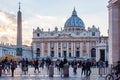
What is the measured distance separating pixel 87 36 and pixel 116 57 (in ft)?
498

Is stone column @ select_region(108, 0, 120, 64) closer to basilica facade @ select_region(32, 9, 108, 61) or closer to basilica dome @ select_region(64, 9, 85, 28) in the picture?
basilica facade @ select_region(32, 9, 108, 61)

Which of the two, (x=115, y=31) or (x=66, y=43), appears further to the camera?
(x=66, y=43)

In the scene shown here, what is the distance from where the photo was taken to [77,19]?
649 ft

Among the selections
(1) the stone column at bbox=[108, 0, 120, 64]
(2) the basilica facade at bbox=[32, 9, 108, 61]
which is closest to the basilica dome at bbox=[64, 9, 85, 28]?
(2) the basilica facade at bbox=[32, 9, 108, 61]

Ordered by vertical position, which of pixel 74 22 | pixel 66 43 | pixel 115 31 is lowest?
pixel 115 31

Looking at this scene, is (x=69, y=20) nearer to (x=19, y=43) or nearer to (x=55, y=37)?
(x=55, y=37)

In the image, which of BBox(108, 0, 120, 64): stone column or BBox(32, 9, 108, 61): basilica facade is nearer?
BBox(108, 0, 120, 64): stone column

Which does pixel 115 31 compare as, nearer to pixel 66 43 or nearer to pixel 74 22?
pixel 66 43

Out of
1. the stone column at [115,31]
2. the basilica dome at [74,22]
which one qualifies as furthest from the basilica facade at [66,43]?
the stone column at [115,31]

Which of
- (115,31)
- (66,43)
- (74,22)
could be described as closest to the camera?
(115,31)

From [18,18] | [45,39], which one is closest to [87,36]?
[45,39]

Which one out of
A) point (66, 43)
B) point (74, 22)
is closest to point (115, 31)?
point (66, 43)

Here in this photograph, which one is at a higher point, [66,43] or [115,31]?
[66,43]

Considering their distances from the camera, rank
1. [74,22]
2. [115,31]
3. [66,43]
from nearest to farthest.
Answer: [115,31] → [66,43] → [74,22]
